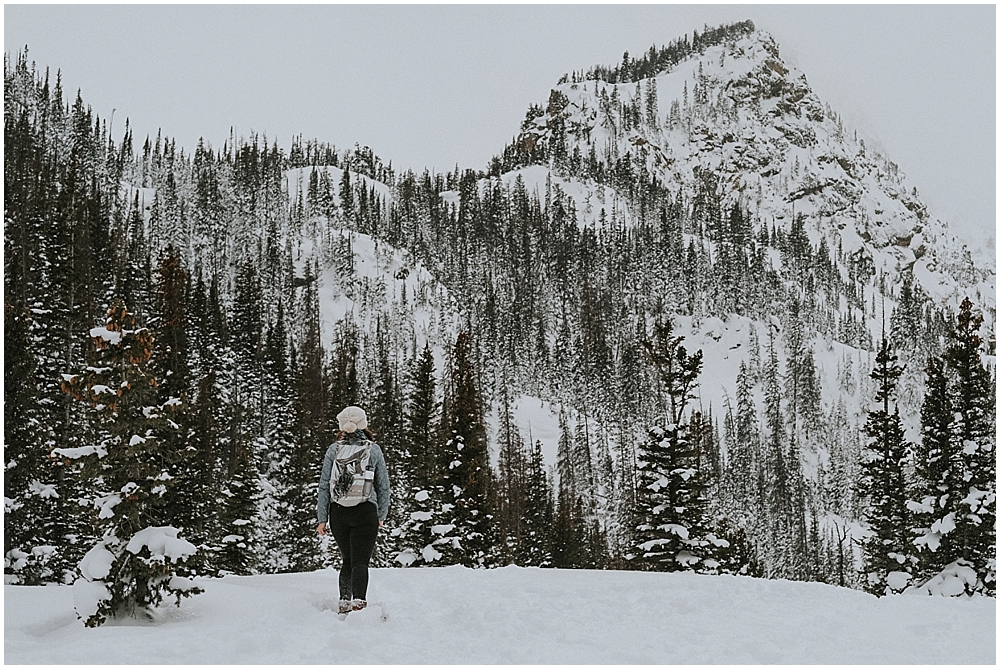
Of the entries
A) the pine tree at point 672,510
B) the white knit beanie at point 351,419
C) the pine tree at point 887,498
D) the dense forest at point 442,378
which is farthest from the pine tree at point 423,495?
the white knit beanie at point 351,419

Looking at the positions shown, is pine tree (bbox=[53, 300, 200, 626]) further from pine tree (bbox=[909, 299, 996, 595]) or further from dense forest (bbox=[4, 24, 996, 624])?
pine tree (bbox=[909, 299, 996, 595])

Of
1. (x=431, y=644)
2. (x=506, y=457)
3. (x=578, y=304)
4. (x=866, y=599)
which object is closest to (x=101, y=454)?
(x=431, y=644)

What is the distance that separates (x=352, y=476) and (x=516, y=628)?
2.28 metres

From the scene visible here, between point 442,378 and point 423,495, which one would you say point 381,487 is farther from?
point 442,378

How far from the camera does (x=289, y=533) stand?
37594 millimetres

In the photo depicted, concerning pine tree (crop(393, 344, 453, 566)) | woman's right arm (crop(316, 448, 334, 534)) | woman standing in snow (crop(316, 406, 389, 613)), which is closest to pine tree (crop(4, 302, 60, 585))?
pine tree (crop(393, 344, 453, 566))

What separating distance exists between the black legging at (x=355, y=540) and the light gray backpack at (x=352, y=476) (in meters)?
0.13

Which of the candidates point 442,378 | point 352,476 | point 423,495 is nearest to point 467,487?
point 423,495

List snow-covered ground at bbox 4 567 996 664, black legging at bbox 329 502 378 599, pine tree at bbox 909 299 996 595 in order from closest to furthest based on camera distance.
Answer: snow-covered ground at bbox 4 567 996 664 < black legging at bbox 329 502 378 599 < pine tree at bbox 909 299 996 595

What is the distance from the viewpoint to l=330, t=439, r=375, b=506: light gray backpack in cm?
796

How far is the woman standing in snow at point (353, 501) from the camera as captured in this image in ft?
26.0

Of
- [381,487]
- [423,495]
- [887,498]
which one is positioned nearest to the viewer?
[381,487]

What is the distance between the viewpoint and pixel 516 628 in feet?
25.6

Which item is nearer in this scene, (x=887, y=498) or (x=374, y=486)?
(x=374, y=486)
